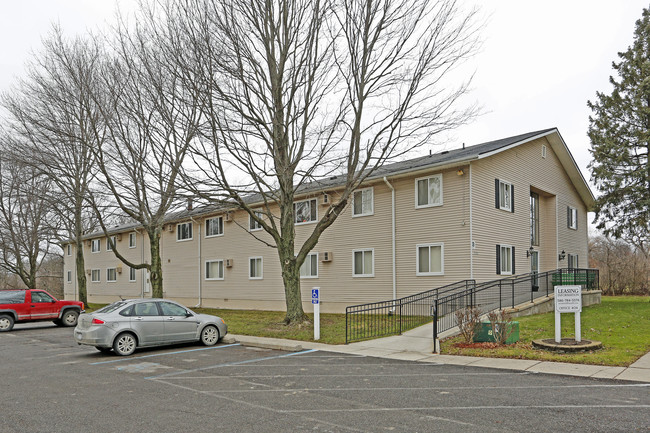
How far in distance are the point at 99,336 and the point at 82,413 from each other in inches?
225

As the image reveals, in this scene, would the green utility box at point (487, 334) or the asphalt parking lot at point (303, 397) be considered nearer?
the asphalt parking lot at point (303, 397)

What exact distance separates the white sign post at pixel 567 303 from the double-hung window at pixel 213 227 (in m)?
23.1

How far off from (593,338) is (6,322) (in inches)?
839

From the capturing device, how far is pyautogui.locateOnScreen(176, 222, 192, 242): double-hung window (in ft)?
113

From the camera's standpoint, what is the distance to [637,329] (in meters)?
14.4

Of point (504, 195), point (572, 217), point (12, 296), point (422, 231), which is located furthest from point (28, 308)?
point (572, 217)

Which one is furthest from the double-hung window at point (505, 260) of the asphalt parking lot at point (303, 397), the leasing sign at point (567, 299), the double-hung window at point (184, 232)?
the double-hung window at point (184, 232)

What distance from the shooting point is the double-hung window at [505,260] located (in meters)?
21.3

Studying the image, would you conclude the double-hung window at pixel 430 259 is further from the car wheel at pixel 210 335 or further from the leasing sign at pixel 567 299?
the car wheel at pixel 210 335

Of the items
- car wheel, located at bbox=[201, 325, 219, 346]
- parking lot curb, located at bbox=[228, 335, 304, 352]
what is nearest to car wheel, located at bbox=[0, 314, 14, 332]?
parking lot curb, located at bbox=[228, 335, 304, 352]

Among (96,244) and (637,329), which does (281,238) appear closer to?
(637,329)

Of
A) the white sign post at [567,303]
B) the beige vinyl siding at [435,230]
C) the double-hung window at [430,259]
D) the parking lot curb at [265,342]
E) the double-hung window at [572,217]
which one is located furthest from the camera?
the double-hung window at [572,217]

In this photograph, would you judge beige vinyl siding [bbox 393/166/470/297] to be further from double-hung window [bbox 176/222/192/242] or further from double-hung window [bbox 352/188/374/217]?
double-hung window [bbox 176/222/192/242]

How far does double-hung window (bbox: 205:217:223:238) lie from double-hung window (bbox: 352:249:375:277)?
11.3 meters
